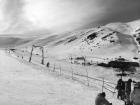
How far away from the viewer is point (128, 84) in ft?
56.6

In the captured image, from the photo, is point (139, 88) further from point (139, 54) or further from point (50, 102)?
point (139, 54)

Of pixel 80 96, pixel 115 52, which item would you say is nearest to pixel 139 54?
pixel 115 52

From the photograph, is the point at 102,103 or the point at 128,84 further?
the point at 128,84

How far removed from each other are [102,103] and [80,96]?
8943mm

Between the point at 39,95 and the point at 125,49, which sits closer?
the point at 39,95

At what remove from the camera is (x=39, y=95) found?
19.9m

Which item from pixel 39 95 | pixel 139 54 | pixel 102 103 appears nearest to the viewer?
pixel 102 103

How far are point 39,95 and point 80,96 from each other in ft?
10.6

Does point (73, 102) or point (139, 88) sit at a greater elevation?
point (139, 88)

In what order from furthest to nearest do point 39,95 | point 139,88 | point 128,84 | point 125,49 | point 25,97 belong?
point 125,49 → point 39,95 → point 25,97 → point 128,84 → point 139,88

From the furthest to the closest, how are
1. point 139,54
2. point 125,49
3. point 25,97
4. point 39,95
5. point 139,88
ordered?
point 125,49 < point 139,54 < point 39,95 < point 25,97 < point 139,88

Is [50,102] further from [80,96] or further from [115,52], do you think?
[115,52]

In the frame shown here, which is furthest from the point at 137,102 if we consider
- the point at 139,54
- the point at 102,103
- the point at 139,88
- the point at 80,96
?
the point at 139,54

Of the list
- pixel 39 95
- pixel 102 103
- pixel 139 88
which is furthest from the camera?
pixel 39 95
